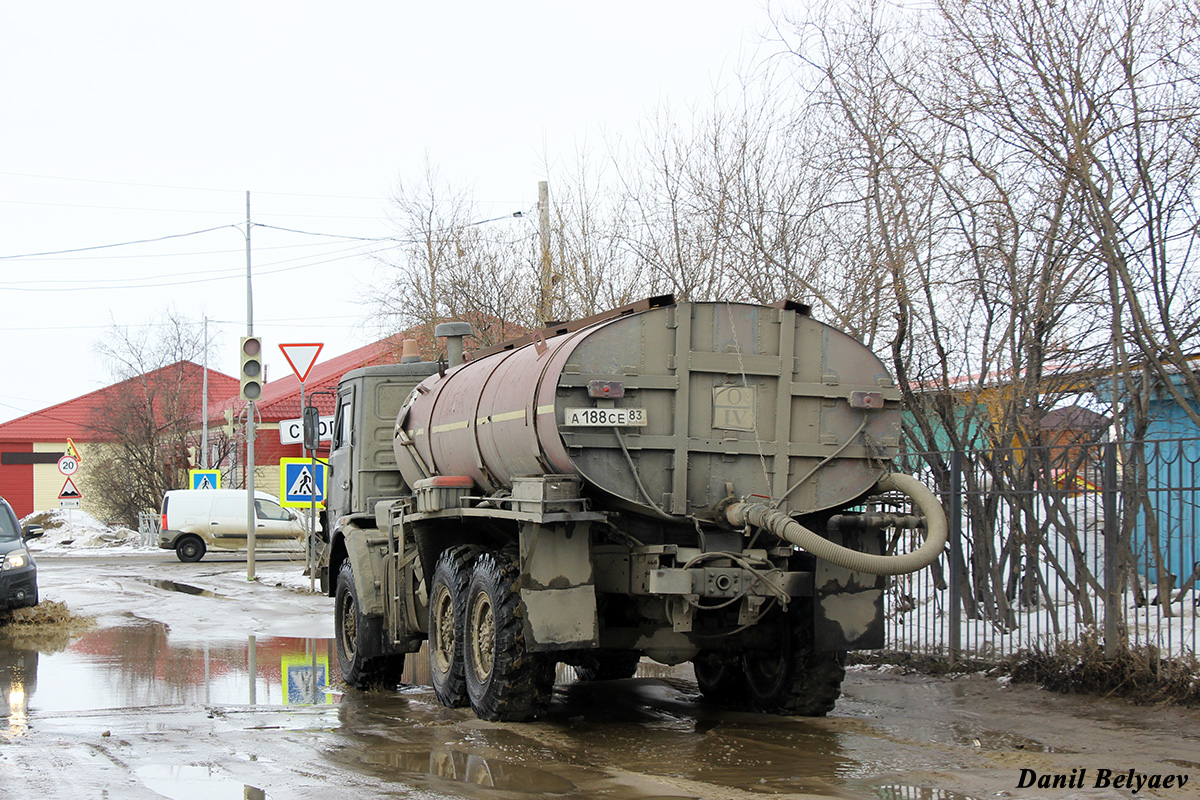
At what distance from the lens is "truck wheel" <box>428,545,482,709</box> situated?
9.17m

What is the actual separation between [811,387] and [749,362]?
457mm

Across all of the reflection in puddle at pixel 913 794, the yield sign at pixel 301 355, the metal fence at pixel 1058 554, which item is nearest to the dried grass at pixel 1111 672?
the metal fence at pixel 1058 554

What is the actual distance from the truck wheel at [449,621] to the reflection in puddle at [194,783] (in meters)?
2.51

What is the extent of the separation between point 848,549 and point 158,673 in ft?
22.5

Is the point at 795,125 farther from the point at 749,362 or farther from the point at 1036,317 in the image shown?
the point at 749,362

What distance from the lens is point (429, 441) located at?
10555mm

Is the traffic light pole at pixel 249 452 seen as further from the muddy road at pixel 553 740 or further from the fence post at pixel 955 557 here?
the fence post at pixel 955 557

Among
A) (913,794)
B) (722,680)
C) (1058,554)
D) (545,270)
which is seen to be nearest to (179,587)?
(545,270)

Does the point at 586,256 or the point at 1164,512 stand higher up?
the point at 586,256

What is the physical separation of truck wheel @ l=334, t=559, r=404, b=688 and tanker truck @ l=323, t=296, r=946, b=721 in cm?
151

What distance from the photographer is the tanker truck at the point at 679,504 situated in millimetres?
7840

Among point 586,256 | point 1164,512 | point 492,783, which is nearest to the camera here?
point 492,783

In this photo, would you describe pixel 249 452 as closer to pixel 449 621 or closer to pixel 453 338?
pixel 453 338

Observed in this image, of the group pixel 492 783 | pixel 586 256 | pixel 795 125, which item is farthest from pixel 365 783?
pixel 586 256
